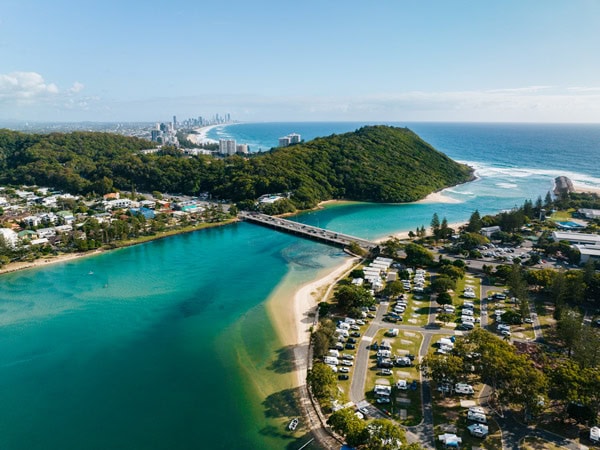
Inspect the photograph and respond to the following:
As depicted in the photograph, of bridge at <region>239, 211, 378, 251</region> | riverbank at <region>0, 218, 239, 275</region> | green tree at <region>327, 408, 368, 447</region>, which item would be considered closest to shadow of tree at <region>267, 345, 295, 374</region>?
green tree at <region>327, 408, 368, 447</region>

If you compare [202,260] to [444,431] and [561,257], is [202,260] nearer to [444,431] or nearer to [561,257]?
[444,431]

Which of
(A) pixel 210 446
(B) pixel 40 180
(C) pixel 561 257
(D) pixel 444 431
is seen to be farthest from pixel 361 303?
(B) pixel 40 180

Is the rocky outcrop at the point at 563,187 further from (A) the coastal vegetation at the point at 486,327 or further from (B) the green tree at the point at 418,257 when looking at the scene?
(B) the green tree at the point at 418,257

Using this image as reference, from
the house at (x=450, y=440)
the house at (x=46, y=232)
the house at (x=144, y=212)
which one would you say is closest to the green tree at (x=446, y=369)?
the house at (x=450, y=440)

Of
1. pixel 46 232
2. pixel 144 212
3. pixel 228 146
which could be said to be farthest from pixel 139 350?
pixel 228 146

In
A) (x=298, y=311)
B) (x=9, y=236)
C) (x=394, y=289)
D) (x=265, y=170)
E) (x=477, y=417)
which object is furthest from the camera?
(x=265, y=170)

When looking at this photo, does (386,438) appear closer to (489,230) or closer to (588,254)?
(588,254)
